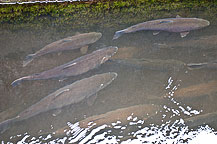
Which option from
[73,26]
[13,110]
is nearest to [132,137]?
[13,110]

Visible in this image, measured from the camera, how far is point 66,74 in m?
3.40

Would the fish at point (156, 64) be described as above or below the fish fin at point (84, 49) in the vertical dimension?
below

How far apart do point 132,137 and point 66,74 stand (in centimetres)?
122

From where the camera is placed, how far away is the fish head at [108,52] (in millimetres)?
3583

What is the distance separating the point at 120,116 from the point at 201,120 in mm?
928

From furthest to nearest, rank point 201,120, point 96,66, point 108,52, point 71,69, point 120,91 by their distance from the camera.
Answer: point 108,52, point 96,66, point 71,69, point 120,91, point 201,120

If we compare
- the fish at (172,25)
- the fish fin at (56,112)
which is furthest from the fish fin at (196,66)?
the fish fin at (56,112)

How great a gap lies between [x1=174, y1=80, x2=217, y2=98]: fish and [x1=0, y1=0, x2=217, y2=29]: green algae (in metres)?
1.45

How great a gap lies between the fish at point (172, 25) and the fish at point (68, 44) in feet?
1.27

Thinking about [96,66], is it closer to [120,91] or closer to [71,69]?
[71,69]

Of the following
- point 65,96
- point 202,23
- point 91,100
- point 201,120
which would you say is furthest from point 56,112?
point 202,23

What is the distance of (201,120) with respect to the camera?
289 cm

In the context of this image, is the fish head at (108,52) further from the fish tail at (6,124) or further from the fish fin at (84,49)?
the fish tail at (6,124)

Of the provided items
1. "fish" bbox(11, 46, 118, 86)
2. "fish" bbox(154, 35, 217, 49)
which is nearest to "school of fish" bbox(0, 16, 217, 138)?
"fish" bbox(11, 46, 118, 86)
